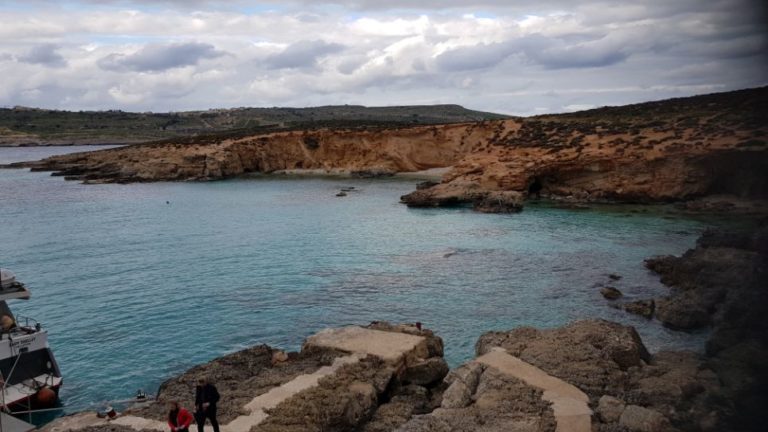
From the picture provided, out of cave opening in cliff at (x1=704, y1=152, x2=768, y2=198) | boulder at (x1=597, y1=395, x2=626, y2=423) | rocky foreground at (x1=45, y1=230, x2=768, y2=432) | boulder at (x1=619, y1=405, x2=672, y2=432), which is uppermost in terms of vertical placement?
cave opening in cliff at (x1=704, y1=152, x2=768, y2=198)

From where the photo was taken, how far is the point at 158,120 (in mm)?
179000

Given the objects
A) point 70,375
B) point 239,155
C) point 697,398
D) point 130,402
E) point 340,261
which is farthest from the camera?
point 239,155

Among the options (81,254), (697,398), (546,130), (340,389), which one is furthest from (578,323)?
(546,130)

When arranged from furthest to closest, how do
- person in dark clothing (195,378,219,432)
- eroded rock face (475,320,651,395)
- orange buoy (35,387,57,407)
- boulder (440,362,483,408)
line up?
orange buoy (35,387,57,407), eroded rock face (475,320,651,395), boulder (440,362,483,408), person in dark clothing (195,378,219,432)

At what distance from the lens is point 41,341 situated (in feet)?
54.8

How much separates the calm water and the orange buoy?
22.8 inches

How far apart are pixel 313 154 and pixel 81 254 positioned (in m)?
45.9

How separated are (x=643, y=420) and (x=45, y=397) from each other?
47.8 ft

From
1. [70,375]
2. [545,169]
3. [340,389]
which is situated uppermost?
[545,169]

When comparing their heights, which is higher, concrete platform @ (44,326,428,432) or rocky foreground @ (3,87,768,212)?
rocky foreground @ (3,87,768,212)

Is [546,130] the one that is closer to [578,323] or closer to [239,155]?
[239,155]

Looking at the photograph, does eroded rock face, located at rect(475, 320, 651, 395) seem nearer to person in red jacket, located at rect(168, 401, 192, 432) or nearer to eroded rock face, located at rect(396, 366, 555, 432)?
eroded rock face, located at rect(396, 366, 555, 432)

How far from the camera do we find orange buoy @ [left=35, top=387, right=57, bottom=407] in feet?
51.7

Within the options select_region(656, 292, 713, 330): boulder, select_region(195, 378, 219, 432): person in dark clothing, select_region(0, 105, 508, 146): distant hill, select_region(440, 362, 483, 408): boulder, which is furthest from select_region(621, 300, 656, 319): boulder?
select_region(0, 105, 508, 146): distant hill
